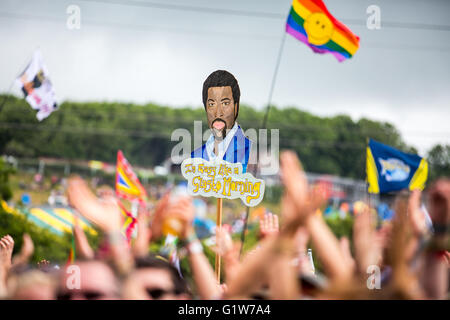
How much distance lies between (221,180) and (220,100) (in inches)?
29.3

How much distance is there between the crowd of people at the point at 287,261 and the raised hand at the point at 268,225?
1.64 ft

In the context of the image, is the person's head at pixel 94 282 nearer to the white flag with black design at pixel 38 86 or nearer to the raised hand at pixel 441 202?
the raised hand at pixel 441 202

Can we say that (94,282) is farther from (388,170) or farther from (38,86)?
(38,86)

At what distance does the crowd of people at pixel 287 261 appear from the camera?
5.67 ft

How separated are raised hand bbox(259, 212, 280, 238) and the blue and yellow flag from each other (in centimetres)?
460

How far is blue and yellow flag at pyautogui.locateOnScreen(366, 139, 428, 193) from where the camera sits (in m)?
7.18

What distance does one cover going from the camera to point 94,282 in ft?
6.23

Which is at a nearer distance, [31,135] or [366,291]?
[366,291]

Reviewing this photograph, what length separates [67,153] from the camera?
4350cm
